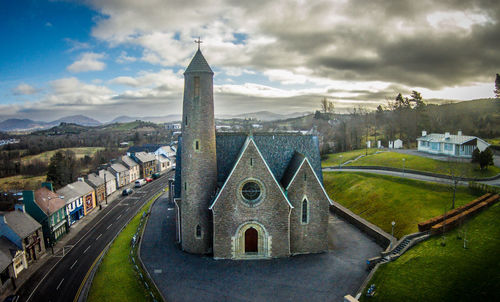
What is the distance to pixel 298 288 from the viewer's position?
21.7 metres

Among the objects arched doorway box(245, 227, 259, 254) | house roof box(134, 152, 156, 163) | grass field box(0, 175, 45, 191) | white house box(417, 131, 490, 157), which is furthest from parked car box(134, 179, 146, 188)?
white house box(417, 131, 490, 157)

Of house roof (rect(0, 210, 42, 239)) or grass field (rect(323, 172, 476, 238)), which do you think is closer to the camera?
house roof (rect(0, 210, 42, 239))

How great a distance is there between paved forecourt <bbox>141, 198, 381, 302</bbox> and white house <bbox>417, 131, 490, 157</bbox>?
110 ft

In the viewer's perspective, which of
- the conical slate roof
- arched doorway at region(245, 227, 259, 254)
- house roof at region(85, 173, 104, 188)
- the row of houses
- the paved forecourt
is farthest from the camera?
house roof at region(85, 173, 104, 188)

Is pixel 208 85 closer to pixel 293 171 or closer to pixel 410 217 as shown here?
pixel 293 171

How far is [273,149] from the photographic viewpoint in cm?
3042

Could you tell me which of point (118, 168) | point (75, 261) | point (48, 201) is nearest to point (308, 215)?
point (75, 261)

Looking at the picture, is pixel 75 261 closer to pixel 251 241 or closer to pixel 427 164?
pixel 251 241

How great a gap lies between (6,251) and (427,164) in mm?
59643

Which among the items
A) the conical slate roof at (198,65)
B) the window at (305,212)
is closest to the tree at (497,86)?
the window at (305,212)

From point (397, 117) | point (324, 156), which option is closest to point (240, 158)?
point (324, 156)

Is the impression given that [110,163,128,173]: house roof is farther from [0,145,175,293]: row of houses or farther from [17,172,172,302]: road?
[17,172,172,302]: road

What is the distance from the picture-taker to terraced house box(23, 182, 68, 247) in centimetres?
3603

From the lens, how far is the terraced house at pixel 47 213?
118 feet
